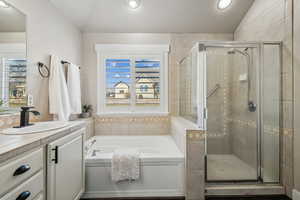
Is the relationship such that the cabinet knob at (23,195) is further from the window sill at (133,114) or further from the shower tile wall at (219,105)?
the window sill at (133,114)

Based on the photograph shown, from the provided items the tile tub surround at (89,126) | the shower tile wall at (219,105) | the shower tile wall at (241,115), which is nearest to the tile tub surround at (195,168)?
the shower tile wall at (219,105)

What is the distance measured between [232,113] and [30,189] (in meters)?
2.40

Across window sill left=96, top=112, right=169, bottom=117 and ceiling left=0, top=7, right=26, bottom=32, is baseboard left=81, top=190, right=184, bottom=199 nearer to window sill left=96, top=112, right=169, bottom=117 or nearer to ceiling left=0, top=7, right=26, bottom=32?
window sill left=96, top=112, right=169, bottom=117

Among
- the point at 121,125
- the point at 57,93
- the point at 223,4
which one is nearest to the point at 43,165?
the point at 57,93

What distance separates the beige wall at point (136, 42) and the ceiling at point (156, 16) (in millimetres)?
101

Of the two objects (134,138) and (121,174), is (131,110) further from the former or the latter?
(121,174)

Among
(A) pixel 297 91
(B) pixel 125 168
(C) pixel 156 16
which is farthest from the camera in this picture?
(C) pixel 156 16

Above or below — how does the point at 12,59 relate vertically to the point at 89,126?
above

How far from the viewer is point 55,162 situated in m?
1.18

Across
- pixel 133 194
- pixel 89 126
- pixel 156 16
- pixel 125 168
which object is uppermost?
pixel 156 16

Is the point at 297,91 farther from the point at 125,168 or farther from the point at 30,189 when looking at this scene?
the point at 30,189

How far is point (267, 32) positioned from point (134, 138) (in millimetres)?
2452

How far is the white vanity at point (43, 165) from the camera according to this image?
0.81 metres

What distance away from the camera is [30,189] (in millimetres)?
933
